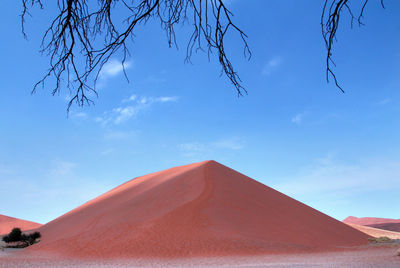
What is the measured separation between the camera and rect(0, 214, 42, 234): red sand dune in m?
36.6

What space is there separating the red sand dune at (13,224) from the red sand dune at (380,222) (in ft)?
121

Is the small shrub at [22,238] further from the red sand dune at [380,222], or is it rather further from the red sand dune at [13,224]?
the red sand dune at [380,222]

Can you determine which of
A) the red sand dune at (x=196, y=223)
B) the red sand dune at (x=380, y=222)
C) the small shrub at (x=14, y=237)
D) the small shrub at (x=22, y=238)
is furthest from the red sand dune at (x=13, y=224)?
the red sand dune at (x=380, y=222)

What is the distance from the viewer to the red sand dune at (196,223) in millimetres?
13477

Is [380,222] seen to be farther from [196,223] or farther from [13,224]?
[13,224]

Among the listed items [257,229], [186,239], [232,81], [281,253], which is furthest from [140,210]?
[232,81]

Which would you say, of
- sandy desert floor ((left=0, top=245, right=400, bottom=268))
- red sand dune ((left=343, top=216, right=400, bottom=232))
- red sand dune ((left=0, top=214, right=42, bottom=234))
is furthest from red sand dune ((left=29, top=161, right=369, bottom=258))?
red sand dune ((left=343, top=216, right=400, bottom=232))

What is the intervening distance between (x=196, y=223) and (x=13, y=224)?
100 ft

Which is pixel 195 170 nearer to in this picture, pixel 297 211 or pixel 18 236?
pixel 297 211

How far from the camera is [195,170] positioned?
21.2 metres

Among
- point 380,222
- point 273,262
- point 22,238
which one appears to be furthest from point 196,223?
point 380,222

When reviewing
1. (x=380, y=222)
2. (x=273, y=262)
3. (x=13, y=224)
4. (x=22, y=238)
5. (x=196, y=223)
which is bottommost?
(x=273, y=262)

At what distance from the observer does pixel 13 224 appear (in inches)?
1485

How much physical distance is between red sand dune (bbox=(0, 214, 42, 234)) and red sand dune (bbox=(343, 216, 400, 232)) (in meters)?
36.8
